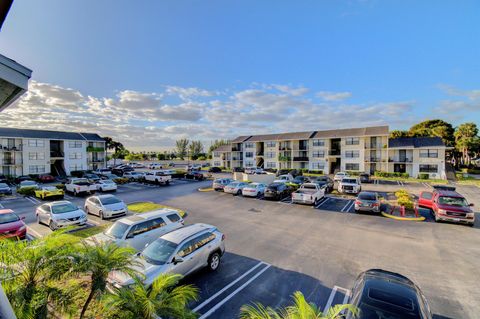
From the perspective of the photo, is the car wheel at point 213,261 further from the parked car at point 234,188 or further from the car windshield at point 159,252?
the parked car at point 234,188

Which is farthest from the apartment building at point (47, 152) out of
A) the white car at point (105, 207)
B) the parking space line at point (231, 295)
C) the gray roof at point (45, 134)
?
the parking space line at point (231, 295)

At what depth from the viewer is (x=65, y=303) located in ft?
13.0

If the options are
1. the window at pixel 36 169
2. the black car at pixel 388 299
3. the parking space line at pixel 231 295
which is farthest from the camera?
the window at pixel 36 169

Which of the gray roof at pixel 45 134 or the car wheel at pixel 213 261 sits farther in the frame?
the gray roof at pixel 45 134

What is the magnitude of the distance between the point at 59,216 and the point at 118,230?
20.5 feet

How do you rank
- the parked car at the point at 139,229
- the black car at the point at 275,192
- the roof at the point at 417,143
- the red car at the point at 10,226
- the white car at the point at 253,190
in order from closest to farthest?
the parked car at the point at 139,229
the red car at the point at 10,226
the black car at the point at 275,192
the white car at the point at 253,190
the roof at the point at 417,143

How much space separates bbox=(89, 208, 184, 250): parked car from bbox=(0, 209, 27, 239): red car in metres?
4.30

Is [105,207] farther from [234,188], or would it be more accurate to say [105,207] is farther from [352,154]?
[352,154]

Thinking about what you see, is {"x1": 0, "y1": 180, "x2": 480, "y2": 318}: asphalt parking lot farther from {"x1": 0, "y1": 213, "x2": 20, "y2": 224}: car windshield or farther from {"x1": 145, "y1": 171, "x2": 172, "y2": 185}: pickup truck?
{"x1": 145, "y1": 171, "x2": 172, "y2": 185}: pickup truck

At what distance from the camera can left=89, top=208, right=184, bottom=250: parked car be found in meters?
9.55

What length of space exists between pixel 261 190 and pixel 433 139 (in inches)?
1511

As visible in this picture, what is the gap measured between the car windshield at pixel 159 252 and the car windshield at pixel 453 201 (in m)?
16.9

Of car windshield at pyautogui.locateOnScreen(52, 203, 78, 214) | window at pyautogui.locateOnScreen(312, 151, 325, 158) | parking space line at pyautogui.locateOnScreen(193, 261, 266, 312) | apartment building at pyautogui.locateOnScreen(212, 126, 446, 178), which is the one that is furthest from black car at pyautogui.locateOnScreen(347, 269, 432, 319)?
window at pyautogui.locateOnScreen(312, 151, 325, 158)

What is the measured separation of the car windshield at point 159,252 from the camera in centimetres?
732
